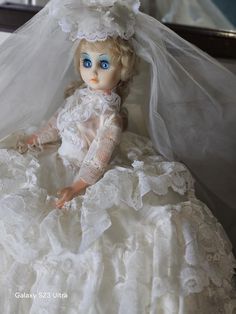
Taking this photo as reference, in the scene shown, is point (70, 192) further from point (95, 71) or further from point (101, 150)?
point (95, 71)

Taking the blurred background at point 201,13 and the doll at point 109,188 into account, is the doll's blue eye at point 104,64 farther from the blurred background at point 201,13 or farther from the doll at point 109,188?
the blurred background at point 201,13

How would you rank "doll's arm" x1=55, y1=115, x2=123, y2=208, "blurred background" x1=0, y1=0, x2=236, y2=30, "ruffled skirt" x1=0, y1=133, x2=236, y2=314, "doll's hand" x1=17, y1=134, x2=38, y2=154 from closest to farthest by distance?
1. "ruffled skirt" x1=0, y1=133, x2=236, y2=314
2. "doll's arm" x1=55, y1=115, x2=123, y2=208
3. "doll's hand" x1=17, y1=134, x2=38, y2=154
4. "blurred background" x1=0, y1=0, x2=236, y2=30

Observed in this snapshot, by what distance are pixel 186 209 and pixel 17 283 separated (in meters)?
0.28

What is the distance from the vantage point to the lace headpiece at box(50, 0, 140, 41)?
0.80 meters

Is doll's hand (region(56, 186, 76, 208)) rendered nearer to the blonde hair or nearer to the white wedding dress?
the white wedding dress

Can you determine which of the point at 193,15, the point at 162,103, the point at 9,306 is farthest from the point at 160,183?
the point at 193,15

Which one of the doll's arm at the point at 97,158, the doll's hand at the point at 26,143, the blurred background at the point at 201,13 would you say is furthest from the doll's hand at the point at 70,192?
the blurred background at the point at 201,13

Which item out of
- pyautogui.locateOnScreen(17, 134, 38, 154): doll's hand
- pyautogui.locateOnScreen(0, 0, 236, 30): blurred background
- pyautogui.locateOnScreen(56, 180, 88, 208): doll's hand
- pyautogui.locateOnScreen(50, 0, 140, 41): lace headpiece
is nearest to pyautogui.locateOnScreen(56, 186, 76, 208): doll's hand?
pyautogui.locateOnScreen(56, 180, 88, 208): doll's hand

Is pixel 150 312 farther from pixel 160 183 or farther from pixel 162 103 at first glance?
pixel 162 103

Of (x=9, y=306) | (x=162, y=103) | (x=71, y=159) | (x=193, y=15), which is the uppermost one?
(x=193, y=15)

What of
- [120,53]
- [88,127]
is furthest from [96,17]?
[88,127]

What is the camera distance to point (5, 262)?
724mm

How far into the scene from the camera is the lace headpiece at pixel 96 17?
801 mm

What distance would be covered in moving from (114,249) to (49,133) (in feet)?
1.01
